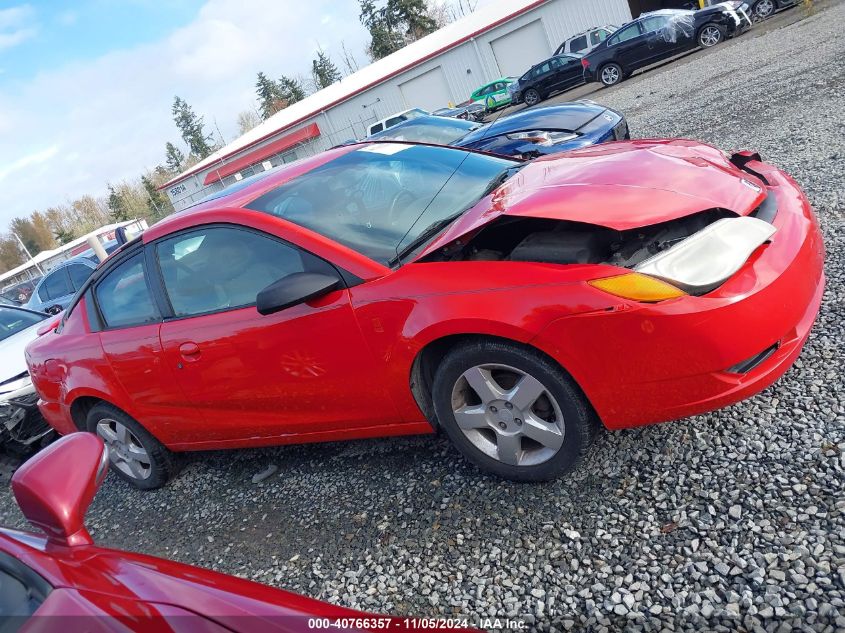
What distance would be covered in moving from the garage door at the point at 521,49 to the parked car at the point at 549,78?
914 centimetres

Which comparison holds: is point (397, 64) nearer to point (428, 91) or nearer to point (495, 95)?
point (428, 91)

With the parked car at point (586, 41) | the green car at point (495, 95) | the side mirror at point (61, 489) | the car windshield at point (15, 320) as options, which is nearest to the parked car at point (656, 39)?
the parked car at point (586, 41)

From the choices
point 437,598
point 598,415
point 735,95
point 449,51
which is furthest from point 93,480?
point 449,51

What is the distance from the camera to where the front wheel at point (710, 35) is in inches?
672

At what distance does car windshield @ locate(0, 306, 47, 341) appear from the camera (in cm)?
679

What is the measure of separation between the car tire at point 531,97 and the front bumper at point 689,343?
72.3 feet

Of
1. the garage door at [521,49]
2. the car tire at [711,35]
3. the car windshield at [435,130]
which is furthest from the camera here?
the garage door at [521,49]

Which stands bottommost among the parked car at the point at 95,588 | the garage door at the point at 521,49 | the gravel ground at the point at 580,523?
the gravel ground at the point at 580,523

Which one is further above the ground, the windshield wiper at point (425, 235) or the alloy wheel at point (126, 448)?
the windshield wiper at point (425, 235)

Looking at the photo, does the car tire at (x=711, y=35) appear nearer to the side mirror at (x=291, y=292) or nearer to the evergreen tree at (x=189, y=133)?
the side mirror at (x=291, y=292)

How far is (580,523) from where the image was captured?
8.04ft

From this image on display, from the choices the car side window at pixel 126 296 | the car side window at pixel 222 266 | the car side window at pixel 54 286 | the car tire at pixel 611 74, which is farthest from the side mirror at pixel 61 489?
the car tire at pixel 611 74

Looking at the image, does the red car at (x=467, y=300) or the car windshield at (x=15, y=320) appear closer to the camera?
the red car at (x=467, y=300)

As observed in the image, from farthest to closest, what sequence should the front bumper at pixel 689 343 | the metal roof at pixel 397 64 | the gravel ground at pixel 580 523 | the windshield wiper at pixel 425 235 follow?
the metal roof at pixel 397 64, the windshield wiper at pixel 425 235, the front bumper at pixel 689 343, the gravel ground at pixel 580 523
